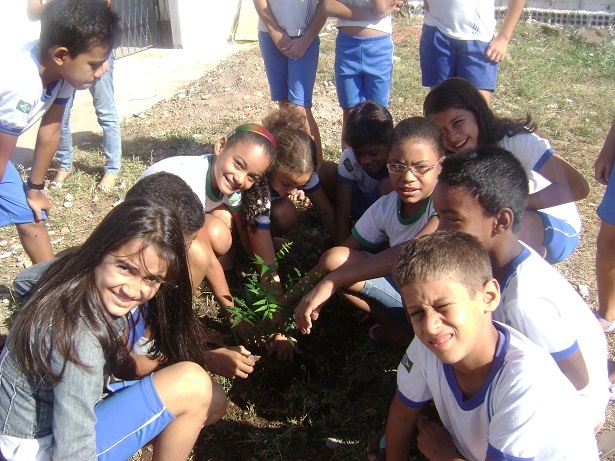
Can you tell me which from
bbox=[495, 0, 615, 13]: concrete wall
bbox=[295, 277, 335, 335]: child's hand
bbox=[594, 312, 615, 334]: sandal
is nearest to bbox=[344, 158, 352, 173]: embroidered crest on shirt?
bbox=[295, 277, 335, 335]: child's hand

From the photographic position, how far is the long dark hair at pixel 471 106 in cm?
294

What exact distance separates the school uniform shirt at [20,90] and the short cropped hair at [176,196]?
68 centimetres

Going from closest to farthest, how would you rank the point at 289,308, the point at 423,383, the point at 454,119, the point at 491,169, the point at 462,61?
the point at 423,383, the point at 491,169, the point at 289,308, the point at 454,119, the point at 462,61

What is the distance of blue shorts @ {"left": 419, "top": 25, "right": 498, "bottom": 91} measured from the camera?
12.1ft

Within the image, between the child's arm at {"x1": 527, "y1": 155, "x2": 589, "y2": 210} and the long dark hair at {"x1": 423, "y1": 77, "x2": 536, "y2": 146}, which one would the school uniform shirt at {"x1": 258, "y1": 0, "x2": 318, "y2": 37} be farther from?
the child's arm at {"x1": 527, "y1": 155, "x2": 589, "y2": 210}

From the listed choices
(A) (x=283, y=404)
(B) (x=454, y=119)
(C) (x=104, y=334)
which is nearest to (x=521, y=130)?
(B) (x=454, y=119)

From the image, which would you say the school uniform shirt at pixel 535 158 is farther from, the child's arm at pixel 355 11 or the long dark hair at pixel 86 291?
the long dark hair at pixel 86 291

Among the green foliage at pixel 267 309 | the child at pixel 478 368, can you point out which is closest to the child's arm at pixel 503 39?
the green foliage at pixel 267 309

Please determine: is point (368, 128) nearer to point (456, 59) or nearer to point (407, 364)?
point (456, 59)

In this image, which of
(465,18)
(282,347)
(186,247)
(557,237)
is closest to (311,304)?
(282,347)

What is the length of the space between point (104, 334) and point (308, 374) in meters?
1.18

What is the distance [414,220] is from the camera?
9.00 ft

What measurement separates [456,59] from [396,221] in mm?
1504

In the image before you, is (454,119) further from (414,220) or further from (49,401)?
(49,401)
